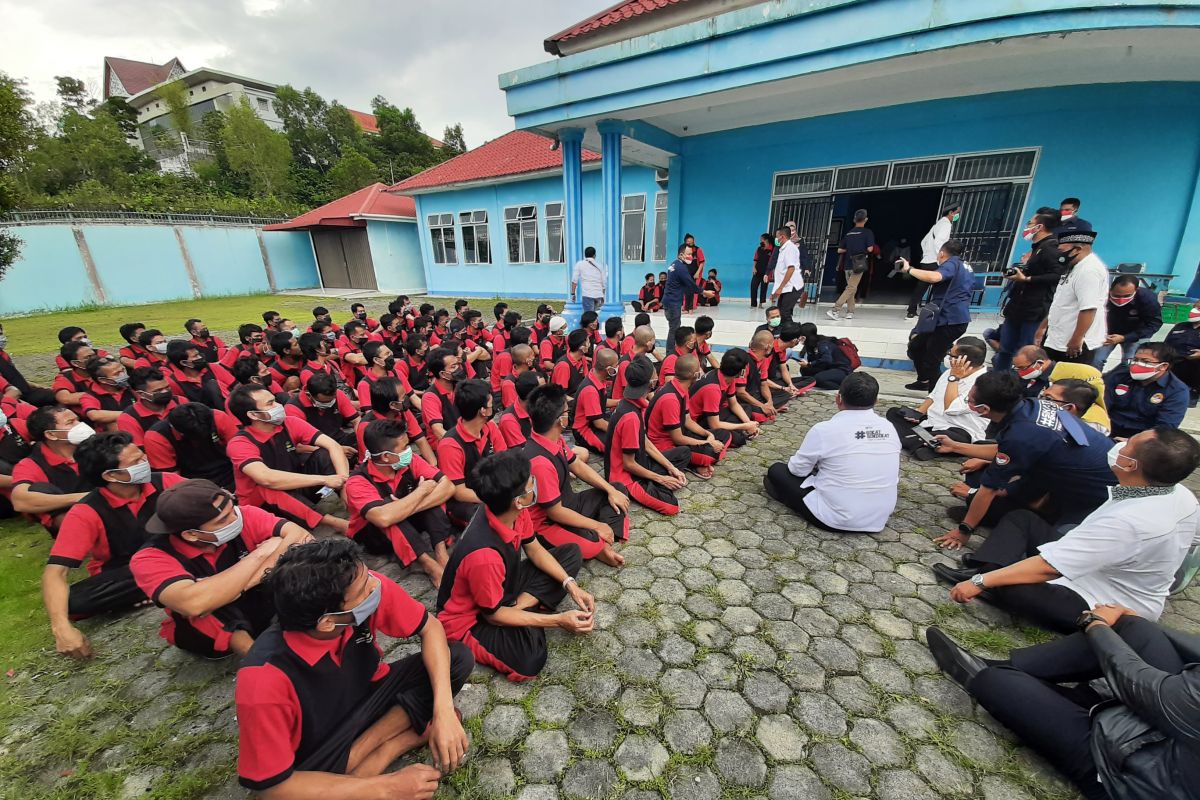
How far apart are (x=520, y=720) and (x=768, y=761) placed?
1.09m

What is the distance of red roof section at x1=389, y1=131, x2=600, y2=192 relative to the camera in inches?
579

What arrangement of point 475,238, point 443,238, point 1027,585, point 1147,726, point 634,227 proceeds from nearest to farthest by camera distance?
point 1147,726, point 1027,585, point 634,227, point 475,238, point 443,238

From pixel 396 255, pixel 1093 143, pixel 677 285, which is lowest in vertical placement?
pixel 677 285

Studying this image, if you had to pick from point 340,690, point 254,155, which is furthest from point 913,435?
point 254,155

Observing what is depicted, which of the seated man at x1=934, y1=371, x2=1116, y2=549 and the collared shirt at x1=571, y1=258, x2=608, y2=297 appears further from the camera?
the collared shirt at x1=571, y1=258, x2=608, y2=297

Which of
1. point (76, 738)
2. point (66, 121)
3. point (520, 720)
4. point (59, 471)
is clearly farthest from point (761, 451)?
point (66, 121)

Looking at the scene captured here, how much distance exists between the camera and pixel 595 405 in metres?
4.40

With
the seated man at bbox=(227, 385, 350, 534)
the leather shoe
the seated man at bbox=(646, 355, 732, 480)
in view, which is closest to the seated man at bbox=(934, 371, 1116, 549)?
the leather shoe

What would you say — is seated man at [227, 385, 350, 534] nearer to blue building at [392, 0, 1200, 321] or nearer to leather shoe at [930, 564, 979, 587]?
leather shoe at [930, 564, 979, 587]

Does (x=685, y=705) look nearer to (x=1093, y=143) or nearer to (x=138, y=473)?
(x=138, y=473)

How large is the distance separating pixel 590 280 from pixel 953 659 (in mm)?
8199

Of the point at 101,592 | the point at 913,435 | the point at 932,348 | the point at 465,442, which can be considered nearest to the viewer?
the point at 101,592

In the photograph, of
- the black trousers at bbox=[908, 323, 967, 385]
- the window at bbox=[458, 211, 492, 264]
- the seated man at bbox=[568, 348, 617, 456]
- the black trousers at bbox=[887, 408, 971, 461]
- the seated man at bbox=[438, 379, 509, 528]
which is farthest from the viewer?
the window at bbox=[458, 211, 492, 264]

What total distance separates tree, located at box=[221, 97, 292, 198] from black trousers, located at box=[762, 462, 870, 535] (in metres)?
39.3
